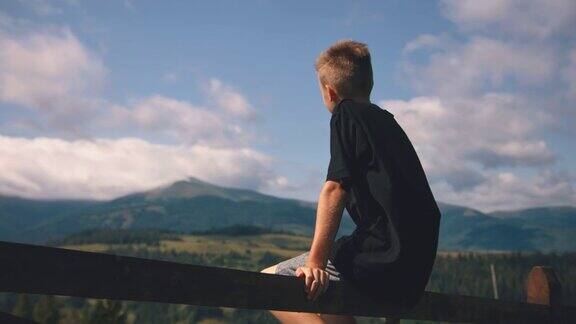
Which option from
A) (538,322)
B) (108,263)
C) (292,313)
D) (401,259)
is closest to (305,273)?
(292,313)

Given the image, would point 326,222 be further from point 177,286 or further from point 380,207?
point 177,286

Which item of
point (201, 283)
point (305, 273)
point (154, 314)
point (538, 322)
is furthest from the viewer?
point (154, 314)

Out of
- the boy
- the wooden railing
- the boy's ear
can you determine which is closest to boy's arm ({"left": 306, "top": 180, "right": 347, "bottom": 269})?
the boy

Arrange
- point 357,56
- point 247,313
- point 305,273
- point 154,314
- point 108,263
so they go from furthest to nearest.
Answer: point 247,313
point 154,314
point 357,56
point 305,273
point 108,263

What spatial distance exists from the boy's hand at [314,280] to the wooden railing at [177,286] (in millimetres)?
46

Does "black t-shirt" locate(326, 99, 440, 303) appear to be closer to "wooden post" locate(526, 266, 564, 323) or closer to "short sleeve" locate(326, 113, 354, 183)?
"short sleeve" locate(326, 113, 354, 183)

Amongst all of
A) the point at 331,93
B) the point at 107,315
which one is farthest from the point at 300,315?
the point at 107,315

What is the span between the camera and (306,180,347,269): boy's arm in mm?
3557

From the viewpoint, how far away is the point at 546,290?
5312 mm

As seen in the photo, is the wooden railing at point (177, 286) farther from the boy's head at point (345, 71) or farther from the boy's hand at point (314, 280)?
the boy's head at point (345, 71)

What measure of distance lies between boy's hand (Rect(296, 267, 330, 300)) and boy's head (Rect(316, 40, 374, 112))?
115 cm

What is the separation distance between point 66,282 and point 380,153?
194cm

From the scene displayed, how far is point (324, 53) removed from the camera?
3916 mm

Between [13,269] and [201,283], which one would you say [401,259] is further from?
[13,269]
